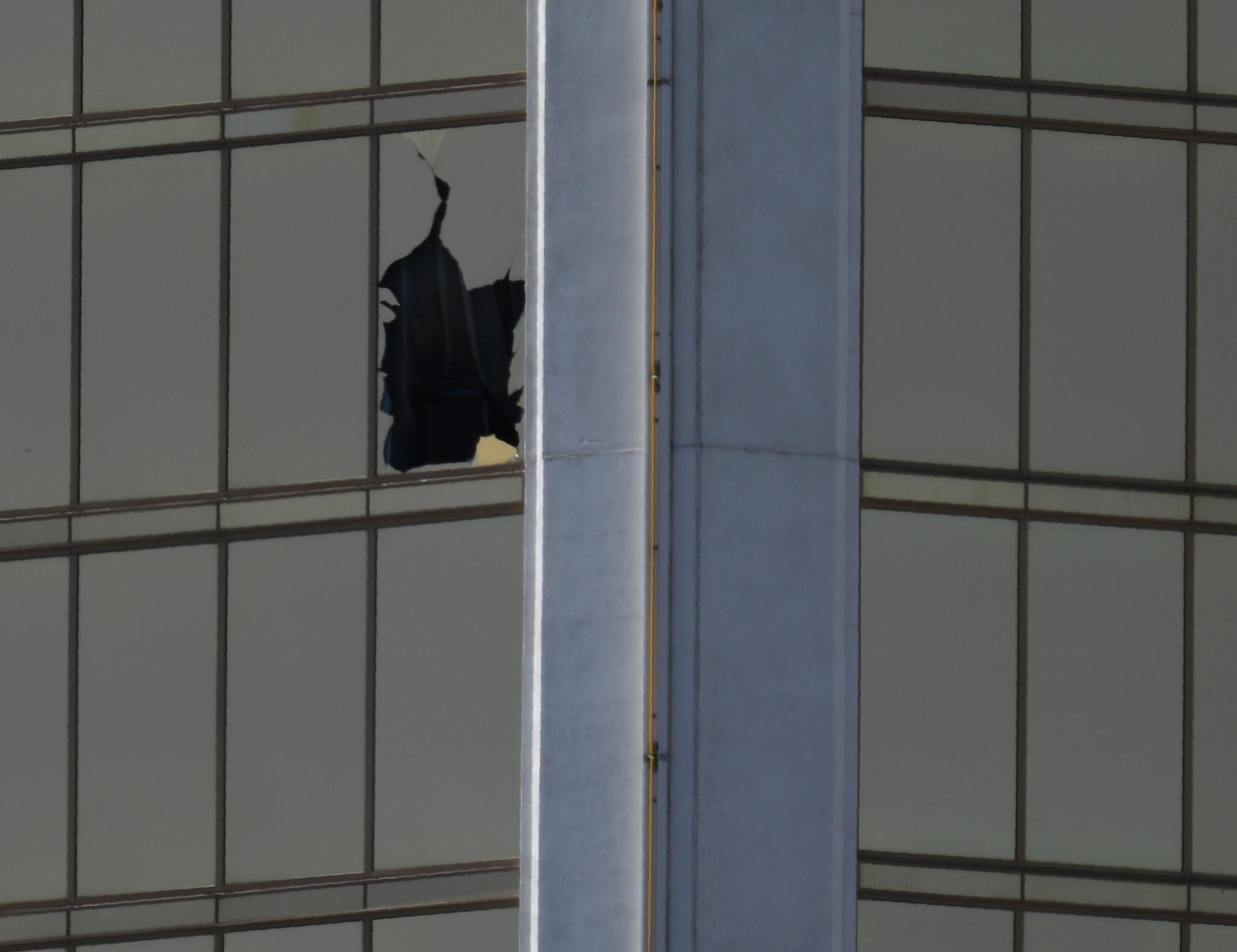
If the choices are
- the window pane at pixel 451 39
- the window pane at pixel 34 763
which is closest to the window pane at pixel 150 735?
the window pane at pixel 34 763

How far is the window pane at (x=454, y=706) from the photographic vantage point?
15469 millimetres

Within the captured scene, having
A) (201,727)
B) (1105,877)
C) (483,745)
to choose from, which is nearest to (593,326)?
(483,745)

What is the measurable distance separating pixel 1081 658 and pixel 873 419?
2.54 meters

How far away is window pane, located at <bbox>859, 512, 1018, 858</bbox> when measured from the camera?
605 inches

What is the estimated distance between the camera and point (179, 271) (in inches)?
646

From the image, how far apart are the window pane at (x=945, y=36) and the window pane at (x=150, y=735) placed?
695 cm

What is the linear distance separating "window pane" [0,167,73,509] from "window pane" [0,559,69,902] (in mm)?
1260

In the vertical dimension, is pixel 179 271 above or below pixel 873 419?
above

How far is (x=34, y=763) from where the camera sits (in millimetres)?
16078

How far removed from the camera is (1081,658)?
15.7 meters

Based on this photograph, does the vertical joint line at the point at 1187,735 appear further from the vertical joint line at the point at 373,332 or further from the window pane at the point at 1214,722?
the vertical joint line at the point at 373,332

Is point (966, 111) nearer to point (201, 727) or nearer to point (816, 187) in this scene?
point (816, 187)

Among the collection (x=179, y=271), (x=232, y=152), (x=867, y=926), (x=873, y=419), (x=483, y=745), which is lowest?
(x=867, y=926)

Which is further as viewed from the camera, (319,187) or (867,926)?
(319,187)
